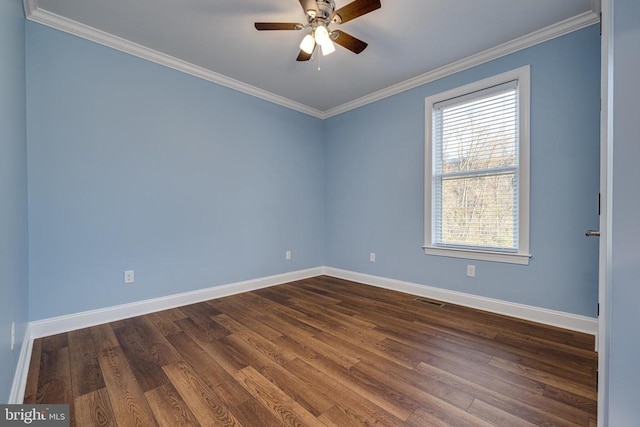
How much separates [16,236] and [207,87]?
7.47ft

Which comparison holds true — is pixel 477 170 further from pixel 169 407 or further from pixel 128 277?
pixel 128 277

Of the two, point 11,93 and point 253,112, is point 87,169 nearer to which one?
point 11,93

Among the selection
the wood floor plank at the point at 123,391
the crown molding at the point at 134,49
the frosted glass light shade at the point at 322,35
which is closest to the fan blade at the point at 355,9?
the frosted glass light shade at the point at 322,35

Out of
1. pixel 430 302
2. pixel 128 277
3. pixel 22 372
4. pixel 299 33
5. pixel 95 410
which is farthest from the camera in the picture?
pixel 430 302

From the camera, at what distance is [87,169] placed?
238cm

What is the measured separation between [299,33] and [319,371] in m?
2.77

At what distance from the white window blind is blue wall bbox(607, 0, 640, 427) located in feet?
6.94

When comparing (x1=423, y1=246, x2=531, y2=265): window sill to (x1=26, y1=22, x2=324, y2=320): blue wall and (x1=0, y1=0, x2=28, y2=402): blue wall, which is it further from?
(x1=0, y1=0, x2=28, y2=402): blue wall

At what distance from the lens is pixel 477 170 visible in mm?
2846

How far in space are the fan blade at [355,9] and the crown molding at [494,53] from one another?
1.57m

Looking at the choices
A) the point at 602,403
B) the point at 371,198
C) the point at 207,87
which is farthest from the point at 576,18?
the point at 207,87

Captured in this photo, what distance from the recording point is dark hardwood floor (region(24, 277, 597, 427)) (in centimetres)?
136

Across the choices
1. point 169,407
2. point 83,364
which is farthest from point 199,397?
point 83,364

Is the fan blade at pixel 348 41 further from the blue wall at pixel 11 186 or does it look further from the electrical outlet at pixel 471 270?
the electrical outlet at pixel 471 270
